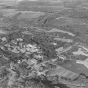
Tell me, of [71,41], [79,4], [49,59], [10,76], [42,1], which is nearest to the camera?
[10,76]

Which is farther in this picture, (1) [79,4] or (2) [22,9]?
(1) [79,4]

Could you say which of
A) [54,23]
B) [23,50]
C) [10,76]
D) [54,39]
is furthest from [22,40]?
[54,23]

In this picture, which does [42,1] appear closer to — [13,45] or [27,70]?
[13,45]

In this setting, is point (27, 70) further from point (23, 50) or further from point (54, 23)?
point (54, 23)

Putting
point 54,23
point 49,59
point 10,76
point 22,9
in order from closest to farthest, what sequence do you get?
point 10,76, point 49,59, point 54,23, point 22,9

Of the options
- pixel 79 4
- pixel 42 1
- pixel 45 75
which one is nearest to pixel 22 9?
pixel 42 1

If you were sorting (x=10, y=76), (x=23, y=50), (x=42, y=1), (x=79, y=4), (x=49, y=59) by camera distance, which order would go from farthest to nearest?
1. (x=42, y=1)
2. (x=79, y=4)
3. (x=23, y=50)
4. (x=49, y=59)
5. (x=10, y=76)
